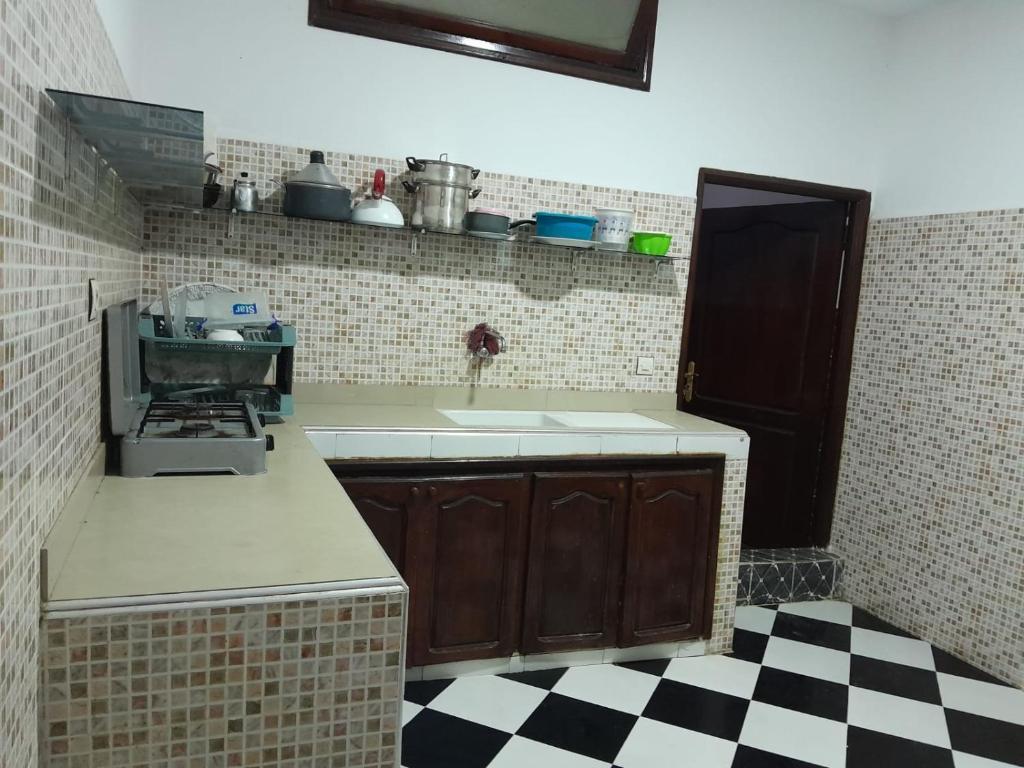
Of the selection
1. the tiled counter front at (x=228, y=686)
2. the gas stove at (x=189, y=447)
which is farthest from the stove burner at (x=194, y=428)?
the tiled counter front at (x=228, y=686)

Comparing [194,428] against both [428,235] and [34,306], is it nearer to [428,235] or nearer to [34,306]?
[34,306]

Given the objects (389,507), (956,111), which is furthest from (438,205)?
(956,111)

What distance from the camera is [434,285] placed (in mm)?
3158

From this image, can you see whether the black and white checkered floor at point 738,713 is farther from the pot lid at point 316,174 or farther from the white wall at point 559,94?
the white wall at point 559,94

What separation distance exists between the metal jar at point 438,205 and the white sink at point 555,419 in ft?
2.34

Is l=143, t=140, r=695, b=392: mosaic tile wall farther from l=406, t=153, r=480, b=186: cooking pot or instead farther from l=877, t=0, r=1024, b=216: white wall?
l=877, t=0, r=1024, b=216: white wall

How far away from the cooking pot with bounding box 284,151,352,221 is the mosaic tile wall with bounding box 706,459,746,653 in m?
1.76

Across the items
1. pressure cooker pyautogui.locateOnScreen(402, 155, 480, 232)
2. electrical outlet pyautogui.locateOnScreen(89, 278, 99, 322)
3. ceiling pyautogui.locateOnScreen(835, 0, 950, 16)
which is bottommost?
electrical outlet pyautogui.locateOnScreen(89, 278, 99, 322)

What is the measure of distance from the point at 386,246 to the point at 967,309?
240cm

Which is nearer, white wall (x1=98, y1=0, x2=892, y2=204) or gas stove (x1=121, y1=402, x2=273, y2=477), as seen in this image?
gas stove (x1=121, y1=402, x2=273, y2=477)

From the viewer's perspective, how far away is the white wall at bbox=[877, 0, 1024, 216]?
318 centimetres

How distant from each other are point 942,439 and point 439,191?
2342mm

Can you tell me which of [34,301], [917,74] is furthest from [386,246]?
[917,74]

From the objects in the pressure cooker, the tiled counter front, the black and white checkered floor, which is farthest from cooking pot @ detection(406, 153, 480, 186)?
the tiled counter front
